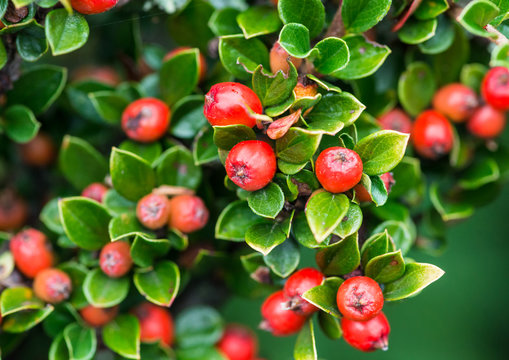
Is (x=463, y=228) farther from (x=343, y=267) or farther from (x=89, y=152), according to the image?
(x=89, y=152)

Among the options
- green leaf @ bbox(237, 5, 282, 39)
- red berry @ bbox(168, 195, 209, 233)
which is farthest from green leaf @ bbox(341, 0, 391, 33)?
red berry @ bbox(168, 195, 209, 233)

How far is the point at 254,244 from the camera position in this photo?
1.45 m

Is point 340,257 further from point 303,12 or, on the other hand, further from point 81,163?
point 81,163

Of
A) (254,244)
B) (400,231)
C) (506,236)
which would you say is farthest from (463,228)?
(254,244)

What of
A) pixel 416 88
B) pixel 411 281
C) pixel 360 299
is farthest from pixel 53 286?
pixel 416 88

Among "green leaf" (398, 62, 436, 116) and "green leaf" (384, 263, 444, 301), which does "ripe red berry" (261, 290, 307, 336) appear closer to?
"green leaf" (384, 263, 444, 301)

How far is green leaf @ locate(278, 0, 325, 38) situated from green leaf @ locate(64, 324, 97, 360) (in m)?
1.19

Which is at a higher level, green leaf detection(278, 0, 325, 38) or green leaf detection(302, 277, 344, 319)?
green leaf detection(278, 0, 325, 38)

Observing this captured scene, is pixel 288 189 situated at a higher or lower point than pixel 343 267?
higher

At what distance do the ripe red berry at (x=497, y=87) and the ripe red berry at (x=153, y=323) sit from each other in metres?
1.45

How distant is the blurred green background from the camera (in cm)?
288

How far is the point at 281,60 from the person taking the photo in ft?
5.12

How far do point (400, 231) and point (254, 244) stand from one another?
0.54 metres

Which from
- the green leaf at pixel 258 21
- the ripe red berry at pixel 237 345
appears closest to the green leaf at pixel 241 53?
the green leaf at pixel 258 21
